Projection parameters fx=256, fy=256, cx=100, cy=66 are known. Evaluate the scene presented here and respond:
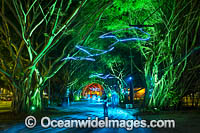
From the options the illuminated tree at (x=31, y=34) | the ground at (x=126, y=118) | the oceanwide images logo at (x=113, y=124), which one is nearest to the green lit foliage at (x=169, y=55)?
the ground at (x=126, y=118)

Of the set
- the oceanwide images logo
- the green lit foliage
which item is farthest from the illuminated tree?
the green lit foliage

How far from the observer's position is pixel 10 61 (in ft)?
80.2

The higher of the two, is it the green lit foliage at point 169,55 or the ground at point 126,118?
the green lit foliage at point 169,55

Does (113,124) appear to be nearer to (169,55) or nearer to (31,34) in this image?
(169,55)

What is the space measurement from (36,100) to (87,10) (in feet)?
28.5

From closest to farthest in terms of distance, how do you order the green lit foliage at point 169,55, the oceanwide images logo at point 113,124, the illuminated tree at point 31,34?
the oceanwide images logo at point 113,124
the illuminated tree at point 31,34
the green lit foliage at point 169,55

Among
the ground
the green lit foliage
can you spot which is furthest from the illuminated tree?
the green lit foliage

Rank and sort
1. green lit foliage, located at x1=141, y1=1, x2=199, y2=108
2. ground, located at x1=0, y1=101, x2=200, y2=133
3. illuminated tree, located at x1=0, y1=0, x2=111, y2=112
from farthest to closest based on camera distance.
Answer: green lit foliage, located at x1=141, y1=1, x2=199, y2=108 → illuminated tree, located at x1=0, y1=0, x2=111, y2=112 → ground, located at x1=0, y1=101, x2=200, y2=133

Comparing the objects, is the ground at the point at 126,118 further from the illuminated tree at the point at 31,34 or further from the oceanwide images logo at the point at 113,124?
the illuminated tree at the point at 31,34

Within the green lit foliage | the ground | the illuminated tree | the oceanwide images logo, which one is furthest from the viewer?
the green lit foliage

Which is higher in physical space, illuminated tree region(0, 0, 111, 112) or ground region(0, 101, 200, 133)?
illuminated tree region(0, 0, 111, 112)

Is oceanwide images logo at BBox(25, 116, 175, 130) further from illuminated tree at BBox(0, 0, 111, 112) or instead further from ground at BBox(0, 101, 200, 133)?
illuminated tree at BBox(0, 0, 111, 112)

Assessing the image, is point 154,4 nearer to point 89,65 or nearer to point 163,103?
point 163,103

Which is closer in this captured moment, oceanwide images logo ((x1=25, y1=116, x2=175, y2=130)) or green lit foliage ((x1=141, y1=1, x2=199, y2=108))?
oceanwide images logo ((x1=25, y1=116, x2=175, y2=130))
